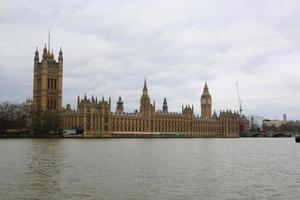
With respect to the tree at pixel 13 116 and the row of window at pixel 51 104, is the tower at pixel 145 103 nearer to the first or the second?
the row of window at pixel 51 104

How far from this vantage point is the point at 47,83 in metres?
156

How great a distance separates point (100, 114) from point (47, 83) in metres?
23.8

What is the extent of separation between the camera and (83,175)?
104 feet

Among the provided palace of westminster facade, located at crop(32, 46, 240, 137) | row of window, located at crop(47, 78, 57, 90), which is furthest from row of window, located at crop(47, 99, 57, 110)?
row of window, located at crop(47, 78, 57, 90)

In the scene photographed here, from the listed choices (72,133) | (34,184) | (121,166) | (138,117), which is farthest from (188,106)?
(34,184)

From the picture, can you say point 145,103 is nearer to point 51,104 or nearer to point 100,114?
point 100,114

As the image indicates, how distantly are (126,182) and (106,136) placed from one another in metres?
119

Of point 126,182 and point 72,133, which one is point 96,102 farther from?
point 126,182

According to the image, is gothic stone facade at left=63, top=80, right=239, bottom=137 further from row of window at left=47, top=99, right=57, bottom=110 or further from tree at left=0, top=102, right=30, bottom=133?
tree at left=0, top=102, right=30, bottom=133

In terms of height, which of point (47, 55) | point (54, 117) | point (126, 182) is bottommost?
point (126, 182)

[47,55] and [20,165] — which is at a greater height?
[47,55]

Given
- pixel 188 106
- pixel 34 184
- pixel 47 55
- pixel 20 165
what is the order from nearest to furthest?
1. pixel 34 184
2. pixel 20 165
3. pixel 47 55
4. pixel 188 106

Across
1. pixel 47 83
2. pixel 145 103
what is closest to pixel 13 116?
pixel 47 83

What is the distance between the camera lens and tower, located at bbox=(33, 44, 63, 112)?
154m
